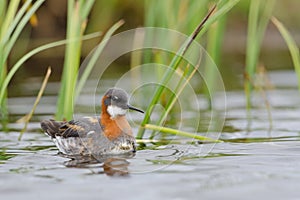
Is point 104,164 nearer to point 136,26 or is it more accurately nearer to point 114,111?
point 114,111

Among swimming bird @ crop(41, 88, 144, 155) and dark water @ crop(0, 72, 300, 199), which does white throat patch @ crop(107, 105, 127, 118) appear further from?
dark water @ crop(0, 72, 300, 199)

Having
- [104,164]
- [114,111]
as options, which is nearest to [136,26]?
[114,111]

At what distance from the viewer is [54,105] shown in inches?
424

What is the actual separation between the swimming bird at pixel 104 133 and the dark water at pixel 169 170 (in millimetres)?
164

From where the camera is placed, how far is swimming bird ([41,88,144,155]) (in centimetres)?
704

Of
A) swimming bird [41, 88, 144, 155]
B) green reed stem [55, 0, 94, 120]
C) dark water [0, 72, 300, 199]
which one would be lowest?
dark water [0, 72, 300, 199]

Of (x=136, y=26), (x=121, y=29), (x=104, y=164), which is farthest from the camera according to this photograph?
(x=121, y=29)

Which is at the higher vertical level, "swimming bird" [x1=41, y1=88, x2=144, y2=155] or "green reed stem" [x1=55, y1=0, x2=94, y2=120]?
"green reed stem" [x1=55, y1=0, x2=94, y2=120]

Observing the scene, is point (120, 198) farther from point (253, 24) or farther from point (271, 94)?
point (271, 94)

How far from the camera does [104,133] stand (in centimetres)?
716

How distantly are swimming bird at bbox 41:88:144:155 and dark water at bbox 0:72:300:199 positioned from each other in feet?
0.54

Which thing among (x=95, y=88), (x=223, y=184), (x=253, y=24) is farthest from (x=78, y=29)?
(x=95, y=88)

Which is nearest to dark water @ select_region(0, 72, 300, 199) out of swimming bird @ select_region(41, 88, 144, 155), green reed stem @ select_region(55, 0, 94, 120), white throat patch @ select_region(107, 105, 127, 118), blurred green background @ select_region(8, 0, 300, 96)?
swimming bird @ select_region(41, 88, 144, 155)

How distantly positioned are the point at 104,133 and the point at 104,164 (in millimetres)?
650
